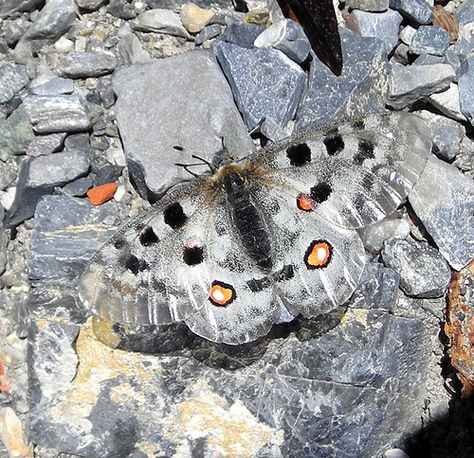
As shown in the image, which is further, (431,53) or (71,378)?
(431,53)

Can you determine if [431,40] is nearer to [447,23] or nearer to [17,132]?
[447,23]

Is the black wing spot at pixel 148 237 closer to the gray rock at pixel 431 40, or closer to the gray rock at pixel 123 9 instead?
the gray rock at pixel 123 9

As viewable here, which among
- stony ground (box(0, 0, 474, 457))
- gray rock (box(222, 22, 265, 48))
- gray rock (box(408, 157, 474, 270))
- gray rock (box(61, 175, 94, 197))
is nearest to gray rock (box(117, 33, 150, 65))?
stony ground (box(0, 0, 474, 457))

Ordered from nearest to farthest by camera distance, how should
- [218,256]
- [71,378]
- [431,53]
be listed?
[218,256], [71,378], [431,53]

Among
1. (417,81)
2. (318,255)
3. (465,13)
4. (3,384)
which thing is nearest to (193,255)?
(318,255)

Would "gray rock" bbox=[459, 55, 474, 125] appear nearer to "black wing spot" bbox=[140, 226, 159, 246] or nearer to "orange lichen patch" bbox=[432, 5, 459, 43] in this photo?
"orange lichen patch" bbox=[432, 5, 459, 43]

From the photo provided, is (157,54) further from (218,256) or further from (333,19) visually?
(218,256)

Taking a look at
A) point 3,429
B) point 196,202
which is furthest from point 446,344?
point 3,429

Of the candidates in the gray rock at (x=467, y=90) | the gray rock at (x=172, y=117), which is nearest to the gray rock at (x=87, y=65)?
the gray rock at (x=172, y=117)
